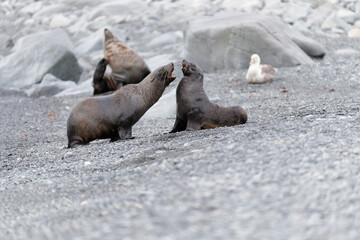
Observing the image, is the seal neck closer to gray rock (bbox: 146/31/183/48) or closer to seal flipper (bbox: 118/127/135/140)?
seal flipper (bbox: 118/127/135/140)

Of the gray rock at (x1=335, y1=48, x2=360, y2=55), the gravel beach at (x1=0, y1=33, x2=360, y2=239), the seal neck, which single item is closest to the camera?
the gravel beach at (x1=0, y1=33, x2=360, y2=239)

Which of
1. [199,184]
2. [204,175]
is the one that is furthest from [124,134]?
[199,184]

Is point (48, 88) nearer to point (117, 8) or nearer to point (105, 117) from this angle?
point (105, 117)

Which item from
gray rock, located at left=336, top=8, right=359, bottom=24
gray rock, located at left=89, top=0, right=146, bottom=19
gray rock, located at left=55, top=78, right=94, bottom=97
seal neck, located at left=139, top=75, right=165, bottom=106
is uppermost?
seal neck, located at left=139, top=75, right=165, bottom=106

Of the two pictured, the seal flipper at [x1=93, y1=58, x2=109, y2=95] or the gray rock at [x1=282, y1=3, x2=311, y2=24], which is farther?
the gray rock at [x1=282, y1=3, x2=311, y2=24]

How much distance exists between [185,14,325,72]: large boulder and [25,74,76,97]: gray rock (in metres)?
2.83

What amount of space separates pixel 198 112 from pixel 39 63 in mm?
8402

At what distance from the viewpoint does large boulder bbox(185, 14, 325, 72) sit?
12781 mm

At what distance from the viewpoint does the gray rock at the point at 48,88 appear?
13016 millimetres

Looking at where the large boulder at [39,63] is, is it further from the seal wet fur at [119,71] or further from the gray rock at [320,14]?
the gray rock at [320,14]

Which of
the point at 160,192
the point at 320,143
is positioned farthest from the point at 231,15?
the point at 160,192

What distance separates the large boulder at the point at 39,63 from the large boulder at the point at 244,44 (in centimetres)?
299

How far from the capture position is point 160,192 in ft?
12.2

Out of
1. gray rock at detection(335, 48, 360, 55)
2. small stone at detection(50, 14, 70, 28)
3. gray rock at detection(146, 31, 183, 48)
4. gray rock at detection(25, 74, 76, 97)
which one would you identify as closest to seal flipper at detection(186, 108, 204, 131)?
gray rock at detection(25, 74, 76, 97)
